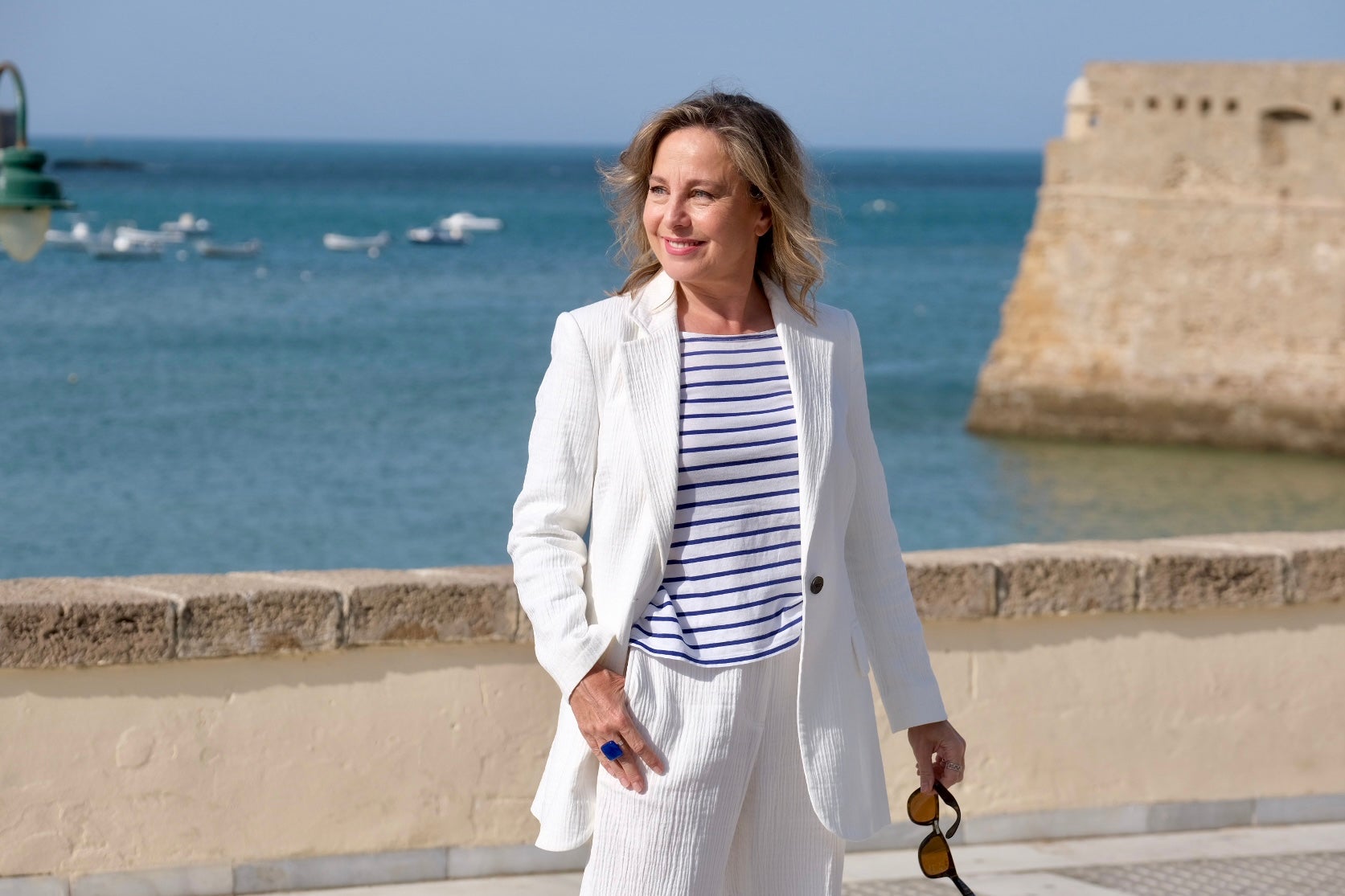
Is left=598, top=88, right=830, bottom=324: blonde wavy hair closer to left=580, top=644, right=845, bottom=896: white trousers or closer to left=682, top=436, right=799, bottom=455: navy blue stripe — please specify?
left=682, top=436, right=799, bottom=455: navy blue stripe

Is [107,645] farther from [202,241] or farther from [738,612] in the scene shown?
[202,241]

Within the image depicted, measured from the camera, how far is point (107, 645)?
3.81m

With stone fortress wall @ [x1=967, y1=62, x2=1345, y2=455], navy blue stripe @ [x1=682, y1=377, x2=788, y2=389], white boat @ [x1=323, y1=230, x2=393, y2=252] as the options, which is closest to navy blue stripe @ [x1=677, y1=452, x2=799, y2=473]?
navy blue stripe @ [x1=682, y1=377, x2=788, y2=389]

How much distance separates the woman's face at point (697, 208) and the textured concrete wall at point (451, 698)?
1.58 m

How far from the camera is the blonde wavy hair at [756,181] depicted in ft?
8.58

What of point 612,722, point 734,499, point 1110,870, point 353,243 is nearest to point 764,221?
point 734,499

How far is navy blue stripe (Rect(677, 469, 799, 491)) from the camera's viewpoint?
2578 millimetres

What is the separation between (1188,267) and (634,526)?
1154 inches

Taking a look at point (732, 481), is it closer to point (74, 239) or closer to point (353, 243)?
point (74, 239)

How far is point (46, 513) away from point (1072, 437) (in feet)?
59.7

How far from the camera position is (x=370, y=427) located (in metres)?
38.2

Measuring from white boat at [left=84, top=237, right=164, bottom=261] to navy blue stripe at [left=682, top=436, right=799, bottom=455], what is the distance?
7421 centimetres

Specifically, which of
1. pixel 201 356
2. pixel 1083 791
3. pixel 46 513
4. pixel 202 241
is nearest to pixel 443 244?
pixel 202 241

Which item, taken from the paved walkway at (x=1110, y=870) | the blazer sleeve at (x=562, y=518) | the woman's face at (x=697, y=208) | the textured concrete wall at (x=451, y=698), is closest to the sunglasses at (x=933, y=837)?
the blazer sleeve at (x=562, y=518)
